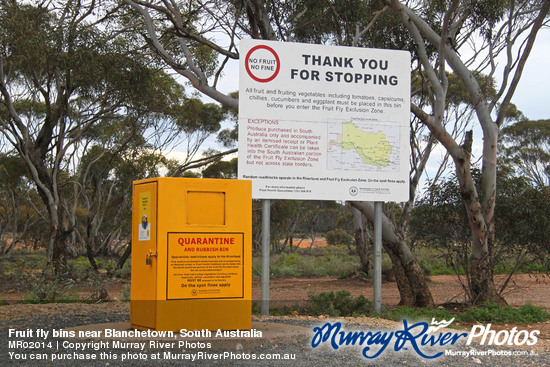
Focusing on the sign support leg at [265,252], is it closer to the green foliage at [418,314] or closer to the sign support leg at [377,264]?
the sign support leg at [377,264]

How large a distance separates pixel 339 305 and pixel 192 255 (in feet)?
15.4

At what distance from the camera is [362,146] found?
10.3m

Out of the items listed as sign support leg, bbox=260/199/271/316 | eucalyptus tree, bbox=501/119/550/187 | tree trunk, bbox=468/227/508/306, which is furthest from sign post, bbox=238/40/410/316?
eucalyptus tree, bbox=501/119/550/187

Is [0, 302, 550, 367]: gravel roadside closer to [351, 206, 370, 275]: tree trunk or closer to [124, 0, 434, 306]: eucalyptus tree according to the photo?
[124, 0, 434, 306]: eucalyptus tree

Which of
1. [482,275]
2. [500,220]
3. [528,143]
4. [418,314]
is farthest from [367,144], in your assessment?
[528,143]

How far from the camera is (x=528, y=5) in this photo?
15781 millimetres

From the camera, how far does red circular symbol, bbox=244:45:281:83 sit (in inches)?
396

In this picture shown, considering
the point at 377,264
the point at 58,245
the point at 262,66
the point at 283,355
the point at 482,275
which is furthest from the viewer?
the point at 58,245

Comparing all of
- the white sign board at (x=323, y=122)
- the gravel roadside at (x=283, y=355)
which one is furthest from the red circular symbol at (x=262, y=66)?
the gravel roadside at (x=283, y=355)

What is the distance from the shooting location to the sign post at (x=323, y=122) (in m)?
9.95

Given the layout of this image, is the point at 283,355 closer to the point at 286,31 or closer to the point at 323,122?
the point at 323,122

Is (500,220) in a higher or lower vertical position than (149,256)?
higher

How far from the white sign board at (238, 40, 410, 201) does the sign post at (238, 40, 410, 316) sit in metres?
0.02

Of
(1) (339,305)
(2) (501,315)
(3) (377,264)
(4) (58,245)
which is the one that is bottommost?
(2) (501,315)
